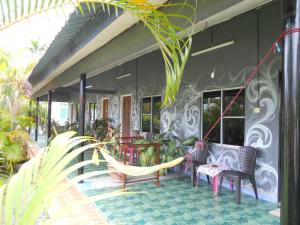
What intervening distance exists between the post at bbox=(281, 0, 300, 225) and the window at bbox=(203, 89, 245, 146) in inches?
156

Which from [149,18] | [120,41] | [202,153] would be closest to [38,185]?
[149,18]

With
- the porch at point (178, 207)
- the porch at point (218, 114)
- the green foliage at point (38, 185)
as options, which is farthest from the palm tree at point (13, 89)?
the green foliage at point (38, 185)

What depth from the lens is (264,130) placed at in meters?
4.56

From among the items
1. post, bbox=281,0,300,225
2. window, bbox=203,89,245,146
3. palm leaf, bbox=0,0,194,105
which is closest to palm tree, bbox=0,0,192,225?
palm leaf, bbox=0,0,194,105

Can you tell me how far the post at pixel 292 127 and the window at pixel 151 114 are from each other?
6.66m

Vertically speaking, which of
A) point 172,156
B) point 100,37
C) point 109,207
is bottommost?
point 109,207

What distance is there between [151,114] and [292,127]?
7.17 m

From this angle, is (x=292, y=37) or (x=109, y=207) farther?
(x=109, y=207)

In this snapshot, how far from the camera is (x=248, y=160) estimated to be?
14.8 feet

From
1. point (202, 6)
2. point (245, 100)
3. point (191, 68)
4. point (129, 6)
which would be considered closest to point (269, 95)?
point (245, 100)

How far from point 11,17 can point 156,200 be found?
363 centimetres

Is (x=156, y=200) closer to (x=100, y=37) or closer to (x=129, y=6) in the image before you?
(x=100, y=37)

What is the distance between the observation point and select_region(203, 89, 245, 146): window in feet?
16.8

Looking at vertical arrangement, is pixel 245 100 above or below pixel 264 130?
above
